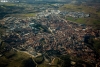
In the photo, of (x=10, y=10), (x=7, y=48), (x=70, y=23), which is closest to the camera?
(x=7, y=48)

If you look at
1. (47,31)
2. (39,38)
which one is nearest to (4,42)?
(39,38)

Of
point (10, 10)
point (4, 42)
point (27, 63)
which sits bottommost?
point (27, 63)

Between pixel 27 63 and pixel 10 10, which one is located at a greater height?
pixel 10 10

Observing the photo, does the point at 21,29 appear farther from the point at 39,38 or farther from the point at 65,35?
the point at 65,35

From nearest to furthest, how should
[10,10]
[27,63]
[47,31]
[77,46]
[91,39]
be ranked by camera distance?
[27,63], [77,46], [91,39], [47,31], [10,10]

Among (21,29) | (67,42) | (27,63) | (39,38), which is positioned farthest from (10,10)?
(27,63)

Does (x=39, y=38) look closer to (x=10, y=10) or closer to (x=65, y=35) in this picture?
(x=65, y=35)

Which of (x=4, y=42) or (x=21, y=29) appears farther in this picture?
(x=21, y=29)
